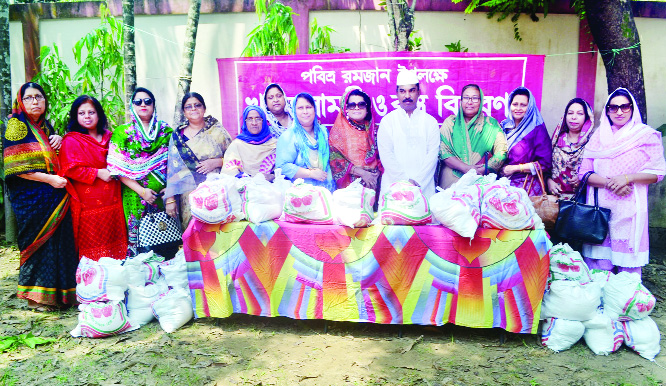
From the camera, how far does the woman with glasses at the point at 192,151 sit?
406cm

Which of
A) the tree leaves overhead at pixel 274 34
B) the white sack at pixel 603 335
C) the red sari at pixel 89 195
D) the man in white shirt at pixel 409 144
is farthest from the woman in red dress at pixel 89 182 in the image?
the white sack at pixel 603 335

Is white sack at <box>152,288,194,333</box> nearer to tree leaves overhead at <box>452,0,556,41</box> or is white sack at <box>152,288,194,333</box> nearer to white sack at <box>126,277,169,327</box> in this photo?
white sack at <box>126,277,169,327</box>

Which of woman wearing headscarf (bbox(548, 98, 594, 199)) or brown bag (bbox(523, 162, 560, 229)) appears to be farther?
woman wearing headscarf (bbox(548, 98, 594, 199))

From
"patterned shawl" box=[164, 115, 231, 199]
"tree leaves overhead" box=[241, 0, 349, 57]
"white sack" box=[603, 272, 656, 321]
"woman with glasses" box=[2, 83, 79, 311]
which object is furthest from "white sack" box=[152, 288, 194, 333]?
"white sack" box=[603, 272, 656, 321]

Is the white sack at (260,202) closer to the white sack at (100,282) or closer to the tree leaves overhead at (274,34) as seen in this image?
the white sack at (100,282)

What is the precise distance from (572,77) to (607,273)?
8.49 ft

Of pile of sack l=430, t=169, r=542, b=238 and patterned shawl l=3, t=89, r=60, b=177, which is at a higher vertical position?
patterned shawl l=3, t=89, r=60, b=177

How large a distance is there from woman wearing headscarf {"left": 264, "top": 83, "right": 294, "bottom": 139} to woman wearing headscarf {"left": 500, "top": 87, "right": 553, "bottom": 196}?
1.77 m

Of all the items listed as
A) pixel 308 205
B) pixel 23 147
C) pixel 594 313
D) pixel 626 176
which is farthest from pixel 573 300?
pixel 23 147

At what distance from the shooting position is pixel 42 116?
4.04 metres

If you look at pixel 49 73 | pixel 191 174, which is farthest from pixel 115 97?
pixel 191 174

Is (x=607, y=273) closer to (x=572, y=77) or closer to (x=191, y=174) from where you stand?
(x=572, y=77)

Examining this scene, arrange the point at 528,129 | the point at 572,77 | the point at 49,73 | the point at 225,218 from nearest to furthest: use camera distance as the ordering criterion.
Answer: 1. the point at 225,218
2. the point at 528,129
3. the point at 572,77
4. the point at 49,73

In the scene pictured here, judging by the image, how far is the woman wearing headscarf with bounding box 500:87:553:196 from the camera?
395 centimetres
